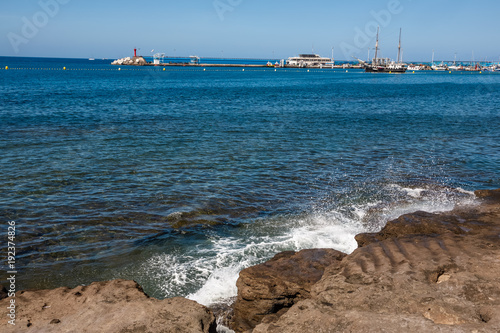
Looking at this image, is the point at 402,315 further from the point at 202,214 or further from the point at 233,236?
the point at 202,214

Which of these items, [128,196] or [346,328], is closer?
[346,328]

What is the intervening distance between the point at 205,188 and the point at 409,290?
13.1 m

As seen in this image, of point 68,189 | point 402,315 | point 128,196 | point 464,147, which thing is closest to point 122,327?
point 402,315

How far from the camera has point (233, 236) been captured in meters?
14.9

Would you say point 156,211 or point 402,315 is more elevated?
point 402,315

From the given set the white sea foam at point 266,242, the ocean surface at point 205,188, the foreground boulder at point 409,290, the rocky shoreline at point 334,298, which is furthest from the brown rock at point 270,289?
the ocean surface at point 205,188

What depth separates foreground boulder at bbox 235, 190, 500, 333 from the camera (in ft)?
22.8

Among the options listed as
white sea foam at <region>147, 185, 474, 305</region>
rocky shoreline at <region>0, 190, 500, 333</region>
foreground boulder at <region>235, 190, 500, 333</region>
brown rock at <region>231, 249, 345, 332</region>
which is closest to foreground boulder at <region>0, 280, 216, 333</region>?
rocky shoreline at <region>0, 190, 500, 333</region>

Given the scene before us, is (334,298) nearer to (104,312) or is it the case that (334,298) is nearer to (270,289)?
(270,289)

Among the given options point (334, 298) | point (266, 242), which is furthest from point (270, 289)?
point (266, 242)

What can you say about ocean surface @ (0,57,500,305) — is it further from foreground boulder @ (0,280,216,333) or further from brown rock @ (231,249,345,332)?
foreground boulder @ (0,280,216,333)

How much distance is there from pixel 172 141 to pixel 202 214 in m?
14.7

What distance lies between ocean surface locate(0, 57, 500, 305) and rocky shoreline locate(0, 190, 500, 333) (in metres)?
2.39

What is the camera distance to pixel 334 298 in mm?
7918
